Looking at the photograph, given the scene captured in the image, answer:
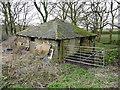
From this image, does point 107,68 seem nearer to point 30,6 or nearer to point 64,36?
point 64,36

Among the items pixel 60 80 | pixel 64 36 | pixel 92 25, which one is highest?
pixel 92 25

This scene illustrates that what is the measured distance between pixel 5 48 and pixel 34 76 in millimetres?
7518

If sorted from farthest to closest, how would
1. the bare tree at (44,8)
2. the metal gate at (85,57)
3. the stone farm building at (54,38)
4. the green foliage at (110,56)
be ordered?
the bare tree at (44,8) < the stone farm building at (54,38) < the metal gate at (85,57) < the green foliage at (110,56)

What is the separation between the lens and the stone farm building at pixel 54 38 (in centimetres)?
1176

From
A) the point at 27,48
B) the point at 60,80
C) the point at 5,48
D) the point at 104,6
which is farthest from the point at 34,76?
the point at 104,6

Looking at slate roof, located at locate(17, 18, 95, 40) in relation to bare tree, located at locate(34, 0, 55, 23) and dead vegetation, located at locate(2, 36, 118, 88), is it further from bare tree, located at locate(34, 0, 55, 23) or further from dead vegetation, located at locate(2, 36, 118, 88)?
bare tree, located at locate(34, 0, 55, 23)

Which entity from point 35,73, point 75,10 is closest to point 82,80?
point 35,73

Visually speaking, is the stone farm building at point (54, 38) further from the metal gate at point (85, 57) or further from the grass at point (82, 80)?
the grass at point (82, 80)

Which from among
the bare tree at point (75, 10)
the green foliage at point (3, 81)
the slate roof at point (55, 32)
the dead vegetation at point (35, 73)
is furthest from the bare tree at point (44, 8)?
the green foliage at point (3, 81)

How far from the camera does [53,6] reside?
73.4 feet

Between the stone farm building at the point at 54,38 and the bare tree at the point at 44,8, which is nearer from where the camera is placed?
the stone farm building at the point at 54,38

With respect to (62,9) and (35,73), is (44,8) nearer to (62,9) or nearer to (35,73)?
(62,9)

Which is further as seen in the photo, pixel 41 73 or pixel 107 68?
pixel 107 68

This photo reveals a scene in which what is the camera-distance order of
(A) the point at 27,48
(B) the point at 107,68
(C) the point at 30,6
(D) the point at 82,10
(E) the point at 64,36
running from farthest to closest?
1. (C) the point at 30,6
2. (D) the point at 82,10
3. (A) the point at 27,48
4. (E) the point at 64,36
5. (B) the point at 107,68
